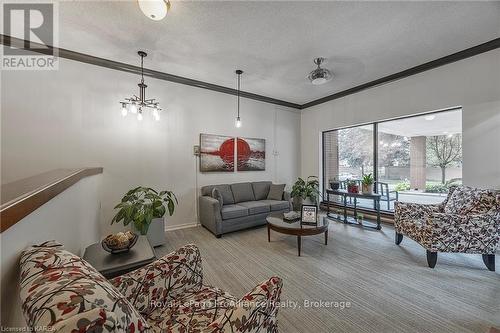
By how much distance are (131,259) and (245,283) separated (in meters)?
1.16

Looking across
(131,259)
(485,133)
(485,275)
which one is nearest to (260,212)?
(131,259)

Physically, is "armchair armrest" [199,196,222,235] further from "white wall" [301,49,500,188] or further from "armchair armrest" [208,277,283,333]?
"white wall" [301,49,500,188]

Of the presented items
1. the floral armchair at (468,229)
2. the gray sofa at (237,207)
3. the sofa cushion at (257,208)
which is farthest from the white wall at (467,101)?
the sofa cushion at (257,208)

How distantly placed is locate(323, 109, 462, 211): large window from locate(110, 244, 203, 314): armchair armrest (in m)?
4.18

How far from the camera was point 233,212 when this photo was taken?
11.4ft

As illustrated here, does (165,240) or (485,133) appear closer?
(485,133)

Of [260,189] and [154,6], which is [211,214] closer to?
[260,189]

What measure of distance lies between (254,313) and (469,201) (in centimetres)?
321

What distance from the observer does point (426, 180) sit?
3.79m

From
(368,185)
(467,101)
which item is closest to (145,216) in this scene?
(368,185)

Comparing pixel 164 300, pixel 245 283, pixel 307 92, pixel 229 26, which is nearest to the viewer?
pixel 164 300

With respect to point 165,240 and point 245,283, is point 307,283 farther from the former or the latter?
point 165,240

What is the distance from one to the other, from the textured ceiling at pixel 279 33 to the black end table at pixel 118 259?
8.02 feet

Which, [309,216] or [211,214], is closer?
[309,216]
